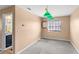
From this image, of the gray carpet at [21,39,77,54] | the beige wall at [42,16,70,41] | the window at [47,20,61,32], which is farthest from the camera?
the window at [47,20,61,32]

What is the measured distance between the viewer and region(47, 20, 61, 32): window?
906 centimetres

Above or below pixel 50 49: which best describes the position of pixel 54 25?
above

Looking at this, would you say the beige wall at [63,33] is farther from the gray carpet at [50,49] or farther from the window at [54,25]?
the gray carpet at [50,49]

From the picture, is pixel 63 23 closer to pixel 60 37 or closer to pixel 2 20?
pixel 60 37

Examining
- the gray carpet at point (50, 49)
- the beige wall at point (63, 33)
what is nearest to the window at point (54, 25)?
the beige wall at point (63, 33)

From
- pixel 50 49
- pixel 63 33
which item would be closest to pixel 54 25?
pixel 63 33

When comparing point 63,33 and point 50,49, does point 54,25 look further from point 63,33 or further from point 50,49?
point 50,49

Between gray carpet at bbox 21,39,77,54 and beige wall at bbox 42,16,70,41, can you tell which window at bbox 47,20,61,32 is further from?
gray carpet at bbox 21,39,77,54

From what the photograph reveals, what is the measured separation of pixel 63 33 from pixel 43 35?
1.87m

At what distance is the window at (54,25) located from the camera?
9.06 meters

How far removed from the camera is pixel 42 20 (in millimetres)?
9586

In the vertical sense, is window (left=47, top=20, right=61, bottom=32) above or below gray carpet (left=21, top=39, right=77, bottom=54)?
above

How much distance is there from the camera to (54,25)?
9250 mm

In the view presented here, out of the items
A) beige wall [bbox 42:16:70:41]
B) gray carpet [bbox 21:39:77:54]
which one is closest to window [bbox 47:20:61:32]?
beige wall [bbox 42:16:70:41]
